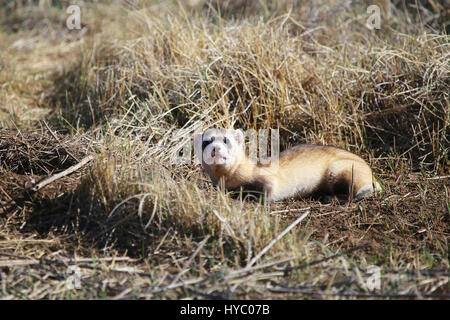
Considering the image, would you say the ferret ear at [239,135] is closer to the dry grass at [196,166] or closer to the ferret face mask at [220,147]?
the ferret face mask at [220,147]

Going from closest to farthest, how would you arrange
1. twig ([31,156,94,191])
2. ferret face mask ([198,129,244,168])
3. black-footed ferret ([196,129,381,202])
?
twig ([31,156,94,191])
ferret face mask ([198,129,244,168])
black-footed ferret ([196,129,381,202])

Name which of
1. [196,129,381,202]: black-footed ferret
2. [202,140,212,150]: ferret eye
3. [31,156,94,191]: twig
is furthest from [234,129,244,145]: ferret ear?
[31,156,94,191]: twig

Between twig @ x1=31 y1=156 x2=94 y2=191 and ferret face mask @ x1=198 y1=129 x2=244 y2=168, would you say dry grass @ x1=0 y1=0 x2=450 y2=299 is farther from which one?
ferret face mask @ x1=198 y1=129 x2=244 y2=168

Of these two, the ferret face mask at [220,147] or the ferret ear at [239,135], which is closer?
the ferret face mask at [220,147]

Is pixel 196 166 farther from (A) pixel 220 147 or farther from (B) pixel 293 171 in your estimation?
(B) pixel 293 171

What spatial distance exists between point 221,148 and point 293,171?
764 mm

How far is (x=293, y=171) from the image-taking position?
4902 mm

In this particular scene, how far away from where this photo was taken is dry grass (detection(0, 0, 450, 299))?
3479mm

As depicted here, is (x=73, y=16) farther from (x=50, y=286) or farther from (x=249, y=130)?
(x=50, y=286)

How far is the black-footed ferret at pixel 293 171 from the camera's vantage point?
15.6 feet

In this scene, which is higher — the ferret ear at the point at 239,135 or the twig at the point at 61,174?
the ferret ear at the point at 239,135

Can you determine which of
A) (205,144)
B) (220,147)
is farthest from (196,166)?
(220,147)

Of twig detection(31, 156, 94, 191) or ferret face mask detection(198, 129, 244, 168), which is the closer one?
twig detection(31, 156, 94, 191)

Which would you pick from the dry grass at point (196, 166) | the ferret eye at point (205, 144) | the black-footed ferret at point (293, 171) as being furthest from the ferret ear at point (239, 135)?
the dry grass at point (196, 166)
